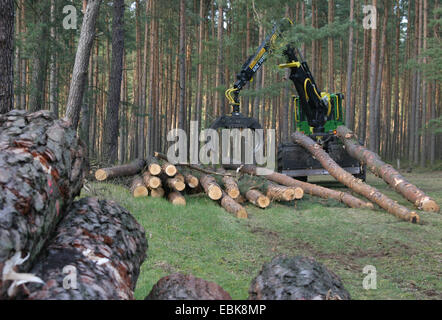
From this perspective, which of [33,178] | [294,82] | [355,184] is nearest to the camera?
[33,178]

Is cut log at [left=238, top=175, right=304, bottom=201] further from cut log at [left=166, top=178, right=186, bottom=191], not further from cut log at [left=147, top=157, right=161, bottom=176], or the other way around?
cut log at [left=147, top=157, right=161, bottom=176]

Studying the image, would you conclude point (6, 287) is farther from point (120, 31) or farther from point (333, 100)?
point (333, 100)

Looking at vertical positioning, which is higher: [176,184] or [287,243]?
[176,184]

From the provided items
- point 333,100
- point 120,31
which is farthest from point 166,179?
point 333,100

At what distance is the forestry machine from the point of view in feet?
39.0

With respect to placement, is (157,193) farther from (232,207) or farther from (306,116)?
(306,116)

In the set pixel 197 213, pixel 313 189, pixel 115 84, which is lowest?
pixel 197 213

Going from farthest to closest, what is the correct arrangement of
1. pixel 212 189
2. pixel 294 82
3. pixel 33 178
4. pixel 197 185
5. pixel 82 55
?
1. pixel 294 82
2. pixel 197 185
3. pixel 212 189
4. pixel 82 55
5. pixel 33 178

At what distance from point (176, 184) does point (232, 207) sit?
1.44m

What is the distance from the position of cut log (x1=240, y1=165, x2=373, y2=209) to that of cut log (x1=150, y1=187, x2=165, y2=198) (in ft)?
10.3

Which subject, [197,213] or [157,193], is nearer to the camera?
[197,213]

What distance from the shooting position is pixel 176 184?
30.1ft

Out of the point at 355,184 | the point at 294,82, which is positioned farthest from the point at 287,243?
the point at 294,82

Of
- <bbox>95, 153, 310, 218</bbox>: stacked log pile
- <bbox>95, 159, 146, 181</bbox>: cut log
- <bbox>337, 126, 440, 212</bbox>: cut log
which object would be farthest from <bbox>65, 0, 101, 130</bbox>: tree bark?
<bbox>337, 126, 440, 212</bbox>: cut log
